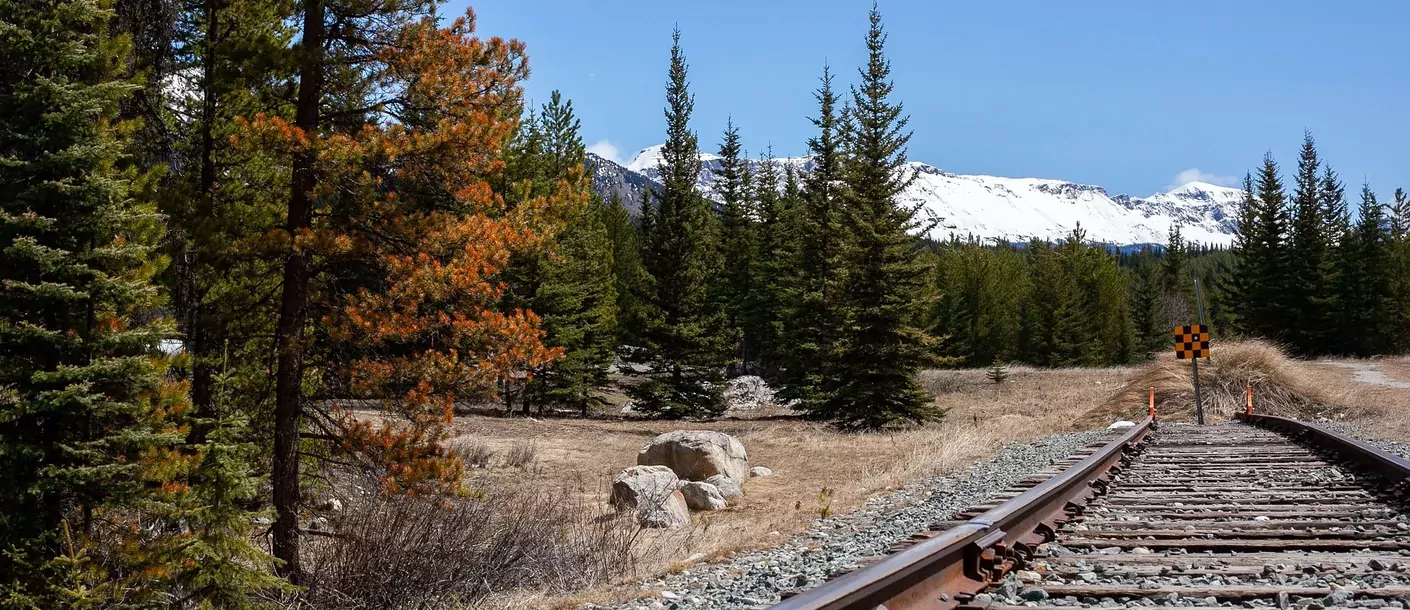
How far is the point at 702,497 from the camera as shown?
39.0ft

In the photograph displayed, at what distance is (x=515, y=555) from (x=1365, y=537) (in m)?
Result: 5.64

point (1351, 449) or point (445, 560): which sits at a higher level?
point (1351, 449)

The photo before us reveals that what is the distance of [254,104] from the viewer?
10.5m

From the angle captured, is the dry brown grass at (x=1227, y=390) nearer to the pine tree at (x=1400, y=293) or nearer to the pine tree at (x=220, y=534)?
the pine tree at (x=220, y=534)

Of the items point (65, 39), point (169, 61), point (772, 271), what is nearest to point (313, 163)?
point (65, 39)

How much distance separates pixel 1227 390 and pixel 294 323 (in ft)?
61.8

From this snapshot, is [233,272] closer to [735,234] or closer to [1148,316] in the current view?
[735,234]

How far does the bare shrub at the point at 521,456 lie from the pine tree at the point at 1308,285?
45390 millimetres

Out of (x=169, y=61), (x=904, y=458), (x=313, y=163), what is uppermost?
(x=169, y=61)

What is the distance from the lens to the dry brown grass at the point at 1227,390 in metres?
18.5

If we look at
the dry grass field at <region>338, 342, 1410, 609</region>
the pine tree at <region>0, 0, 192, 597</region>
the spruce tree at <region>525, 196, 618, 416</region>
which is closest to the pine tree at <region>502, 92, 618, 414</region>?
the spruce tree at <region>525, 196, 618, 416</region>

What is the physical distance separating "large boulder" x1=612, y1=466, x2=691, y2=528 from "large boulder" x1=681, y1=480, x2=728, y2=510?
0.15m

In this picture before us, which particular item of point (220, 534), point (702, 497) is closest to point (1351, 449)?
point (702, 497)

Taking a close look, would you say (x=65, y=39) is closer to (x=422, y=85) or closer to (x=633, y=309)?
(x=422, y=85)
